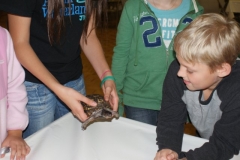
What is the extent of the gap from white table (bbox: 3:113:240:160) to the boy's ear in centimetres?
23

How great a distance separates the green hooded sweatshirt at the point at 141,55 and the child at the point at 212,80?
1.05 ft

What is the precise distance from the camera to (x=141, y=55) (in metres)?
1.37

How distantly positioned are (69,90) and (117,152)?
0.26 m

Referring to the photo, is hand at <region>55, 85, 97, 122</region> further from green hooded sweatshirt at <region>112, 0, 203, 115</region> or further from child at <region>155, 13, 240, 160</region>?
green hooded sweatshirt at <region>112, 0, 203, 115</region>

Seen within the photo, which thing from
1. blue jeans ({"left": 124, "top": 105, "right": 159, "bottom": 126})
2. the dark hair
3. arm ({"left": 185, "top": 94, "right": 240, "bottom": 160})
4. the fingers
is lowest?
blue jeans ({"left": 124, "top": 105, "right": 159, "bottom": 126})

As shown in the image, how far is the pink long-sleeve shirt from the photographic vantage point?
37.9 inches

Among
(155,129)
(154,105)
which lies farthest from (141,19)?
(155,129)

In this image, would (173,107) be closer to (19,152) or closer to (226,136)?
(226,136)

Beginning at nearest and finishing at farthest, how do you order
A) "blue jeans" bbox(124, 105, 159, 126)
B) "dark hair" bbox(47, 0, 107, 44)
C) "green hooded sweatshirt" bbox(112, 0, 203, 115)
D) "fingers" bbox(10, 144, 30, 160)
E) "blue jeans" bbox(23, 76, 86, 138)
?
"fingers" bbox(10, 144, 30, 160) < "dark hair" bbox(47, 0, 107, 44) < "blue jeans" bbox(23, 76, 86, 138) < "green hooded sweatshirt" bbox(112, 0, 203, 115) < "blue jeans" bbox(124, 105, 159, 126)

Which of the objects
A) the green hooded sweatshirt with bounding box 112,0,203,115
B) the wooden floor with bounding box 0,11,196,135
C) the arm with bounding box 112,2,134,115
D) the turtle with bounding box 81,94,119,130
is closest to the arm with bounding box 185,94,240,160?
the turtle with bounding box 81,94,119,130

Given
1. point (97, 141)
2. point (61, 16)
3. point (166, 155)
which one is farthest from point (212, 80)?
point (61, 16)

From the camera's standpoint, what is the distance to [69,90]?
3.34ft

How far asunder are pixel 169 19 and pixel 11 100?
0.74m

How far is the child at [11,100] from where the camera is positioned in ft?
3.14
